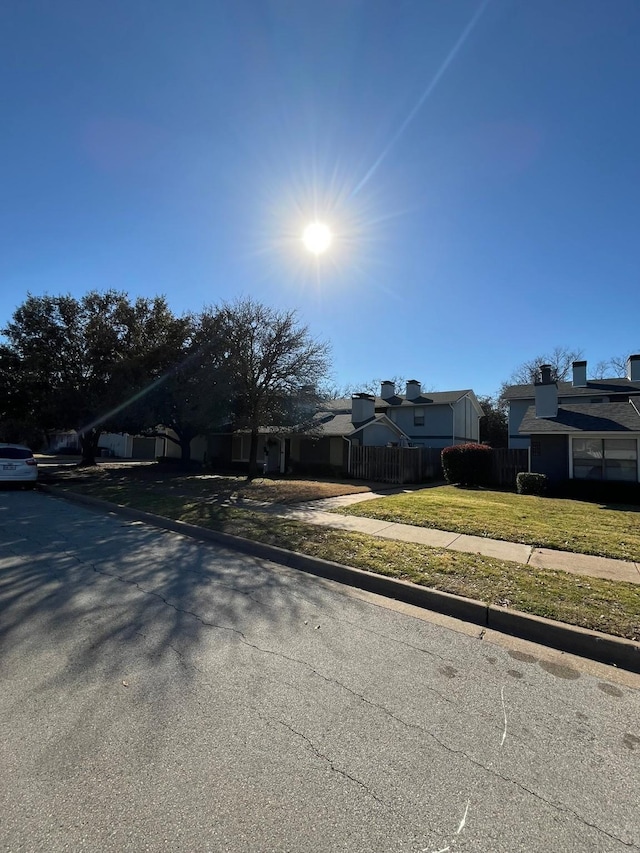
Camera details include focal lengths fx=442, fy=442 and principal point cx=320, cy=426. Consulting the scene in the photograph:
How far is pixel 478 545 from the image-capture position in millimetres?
7262

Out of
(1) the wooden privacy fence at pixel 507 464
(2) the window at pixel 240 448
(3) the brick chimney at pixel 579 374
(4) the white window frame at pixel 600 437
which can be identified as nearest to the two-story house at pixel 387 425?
(2) the window at pixel 240 448

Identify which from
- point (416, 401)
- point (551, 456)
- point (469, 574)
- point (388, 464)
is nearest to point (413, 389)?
point (416, 401)

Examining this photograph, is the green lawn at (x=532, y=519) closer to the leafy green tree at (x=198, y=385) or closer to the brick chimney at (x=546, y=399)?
the brick chimney at (x=546, y=399)

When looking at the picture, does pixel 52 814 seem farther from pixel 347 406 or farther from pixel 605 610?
pixel 347 406

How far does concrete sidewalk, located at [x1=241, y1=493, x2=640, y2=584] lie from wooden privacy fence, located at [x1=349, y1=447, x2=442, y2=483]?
9.93 meters

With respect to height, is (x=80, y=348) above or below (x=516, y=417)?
above

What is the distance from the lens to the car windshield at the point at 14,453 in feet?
47.2

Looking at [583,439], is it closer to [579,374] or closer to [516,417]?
[516,417]

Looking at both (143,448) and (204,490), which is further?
(143,448)

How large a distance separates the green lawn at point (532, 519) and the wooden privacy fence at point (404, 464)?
5795 mm

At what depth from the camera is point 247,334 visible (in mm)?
17797

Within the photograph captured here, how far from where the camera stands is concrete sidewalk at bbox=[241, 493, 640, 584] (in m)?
6.04

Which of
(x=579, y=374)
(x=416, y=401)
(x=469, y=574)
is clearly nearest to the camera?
(x=469, y=574)

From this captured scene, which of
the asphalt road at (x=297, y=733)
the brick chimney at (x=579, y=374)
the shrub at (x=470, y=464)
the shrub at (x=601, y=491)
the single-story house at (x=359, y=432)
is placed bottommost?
the asphalt road at (x=297, y=733)
